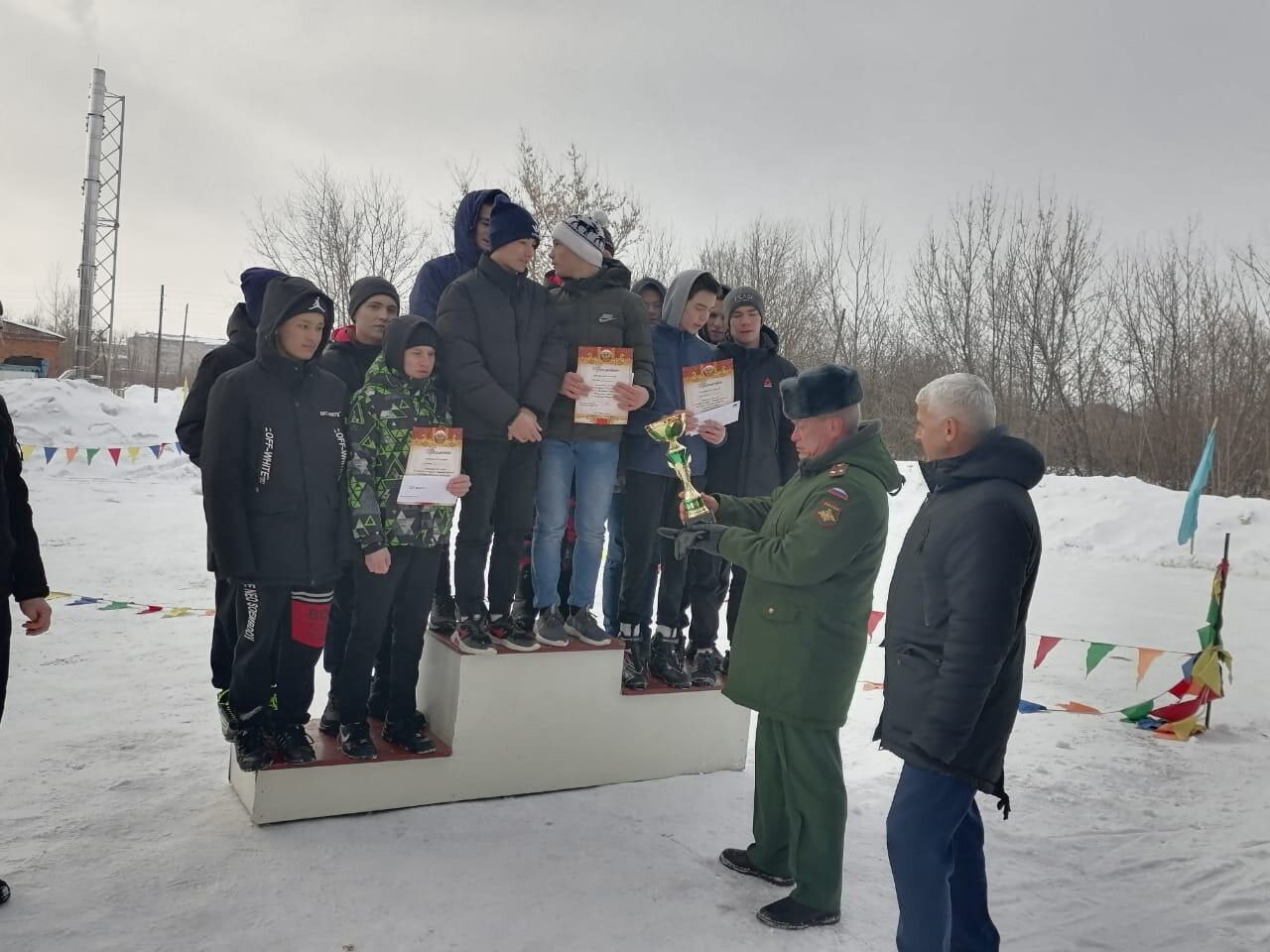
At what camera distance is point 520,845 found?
3605mm

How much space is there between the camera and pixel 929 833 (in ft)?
8.52

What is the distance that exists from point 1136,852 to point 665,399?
9.92ft

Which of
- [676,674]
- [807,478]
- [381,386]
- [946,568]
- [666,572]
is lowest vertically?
[676,674]

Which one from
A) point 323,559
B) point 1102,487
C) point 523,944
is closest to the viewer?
point 523,944

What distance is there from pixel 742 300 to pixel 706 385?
2.27ft

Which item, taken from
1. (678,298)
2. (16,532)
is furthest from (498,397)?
(16,532)

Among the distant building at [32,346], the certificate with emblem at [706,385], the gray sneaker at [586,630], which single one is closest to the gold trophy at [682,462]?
the certificate with emblem at [706,385]

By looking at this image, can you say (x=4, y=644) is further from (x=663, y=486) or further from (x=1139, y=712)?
(x=1139, y=712)

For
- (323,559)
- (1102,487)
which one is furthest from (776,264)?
(323,559)

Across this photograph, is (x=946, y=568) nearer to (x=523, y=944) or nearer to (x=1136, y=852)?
(x=523, y=944)

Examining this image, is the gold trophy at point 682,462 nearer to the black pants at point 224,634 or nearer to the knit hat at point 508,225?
the knit hat at point 508,225

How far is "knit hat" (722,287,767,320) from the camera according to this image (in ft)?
15.9

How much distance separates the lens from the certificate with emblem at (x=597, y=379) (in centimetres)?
410

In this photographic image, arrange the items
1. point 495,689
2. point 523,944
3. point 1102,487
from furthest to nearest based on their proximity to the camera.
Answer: point 1102,487, point 495,689, point 523,944
